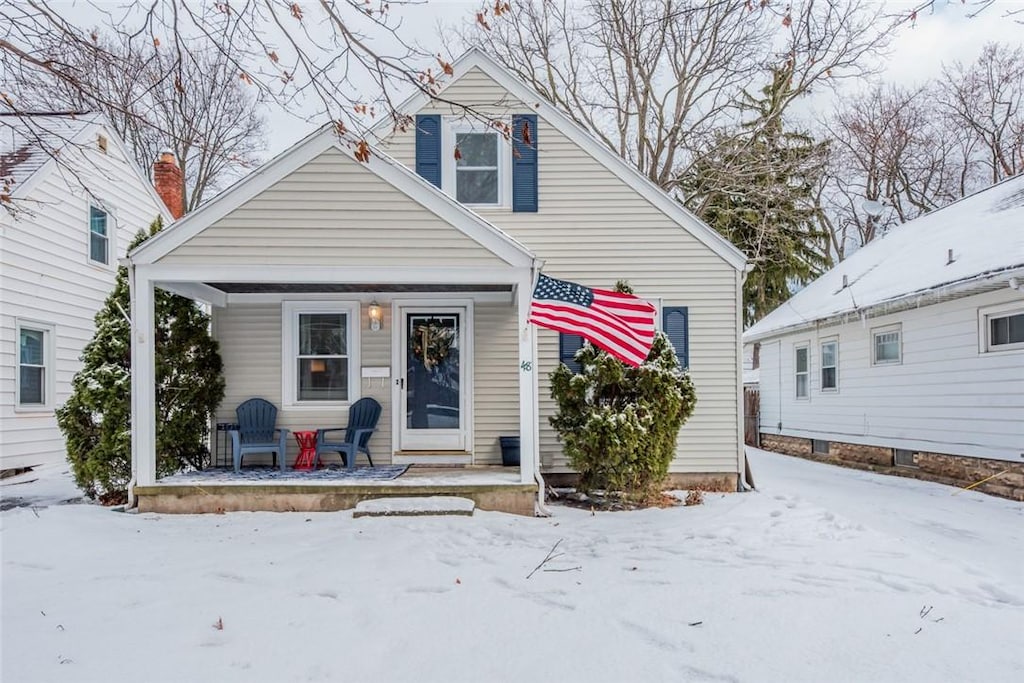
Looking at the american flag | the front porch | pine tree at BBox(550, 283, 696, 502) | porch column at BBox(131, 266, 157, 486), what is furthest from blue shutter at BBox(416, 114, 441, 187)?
the front porch

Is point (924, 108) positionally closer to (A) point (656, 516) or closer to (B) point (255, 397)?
(A) point (656, 516)

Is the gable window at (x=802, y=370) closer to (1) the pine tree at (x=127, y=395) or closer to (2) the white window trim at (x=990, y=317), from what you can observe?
(2) the white window trim at (x=990, y=317)

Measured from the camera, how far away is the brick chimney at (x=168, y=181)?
12805mm

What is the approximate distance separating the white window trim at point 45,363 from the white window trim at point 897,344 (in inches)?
529

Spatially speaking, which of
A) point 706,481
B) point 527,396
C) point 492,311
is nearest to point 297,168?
point 492,311

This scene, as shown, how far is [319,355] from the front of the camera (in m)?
8.36

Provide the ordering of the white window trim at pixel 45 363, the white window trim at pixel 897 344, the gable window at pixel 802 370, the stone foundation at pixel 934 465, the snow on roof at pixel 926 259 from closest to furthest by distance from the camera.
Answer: the stone foundation at pixel 934 465
the snow on roof at pixel 926 259
the white window trim at pixel 45 363
the white window trim at pixel 897 344
the gable window at pixel 802 370

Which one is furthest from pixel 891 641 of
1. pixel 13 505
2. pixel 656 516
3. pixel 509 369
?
pixel 13 505

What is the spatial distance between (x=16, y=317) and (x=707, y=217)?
14130mm

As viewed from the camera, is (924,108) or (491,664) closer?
(491,664)

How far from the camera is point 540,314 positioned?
6.37 meters

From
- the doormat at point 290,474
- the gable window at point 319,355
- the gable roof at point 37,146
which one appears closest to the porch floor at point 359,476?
the doormat at point 290,474

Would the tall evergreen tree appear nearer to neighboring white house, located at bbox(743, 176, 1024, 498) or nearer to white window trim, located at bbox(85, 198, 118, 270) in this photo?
neighboring white house, located at bbox(743, 176, 1024, 498)

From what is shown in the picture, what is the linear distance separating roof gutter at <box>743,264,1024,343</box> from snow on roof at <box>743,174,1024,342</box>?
0.04 meters
